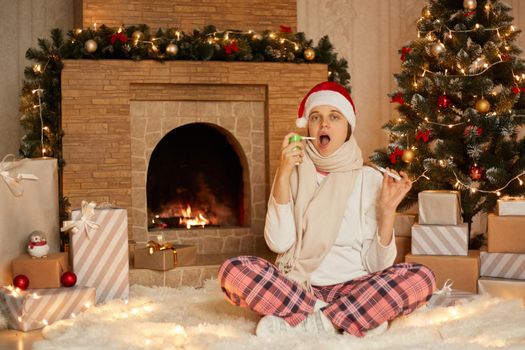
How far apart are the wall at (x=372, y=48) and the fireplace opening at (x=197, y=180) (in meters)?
1.00

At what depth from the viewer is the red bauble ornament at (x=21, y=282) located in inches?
116

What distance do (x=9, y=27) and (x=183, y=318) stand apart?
2625mm

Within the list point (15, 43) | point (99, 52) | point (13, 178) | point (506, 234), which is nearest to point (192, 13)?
point (99, 52)

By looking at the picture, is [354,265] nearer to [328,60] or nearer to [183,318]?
[183,318]

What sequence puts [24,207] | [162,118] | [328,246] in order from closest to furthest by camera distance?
[328,246]
[24,207]
[162,118]

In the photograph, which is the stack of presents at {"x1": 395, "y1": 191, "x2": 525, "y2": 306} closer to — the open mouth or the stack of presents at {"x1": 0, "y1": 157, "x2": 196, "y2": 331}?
the open mouth

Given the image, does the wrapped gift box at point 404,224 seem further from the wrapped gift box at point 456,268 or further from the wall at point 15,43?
the wall at point 15,43

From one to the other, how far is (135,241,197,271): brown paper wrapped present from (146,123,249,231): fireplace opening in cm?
69

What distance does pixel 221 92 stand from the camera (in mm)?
4445

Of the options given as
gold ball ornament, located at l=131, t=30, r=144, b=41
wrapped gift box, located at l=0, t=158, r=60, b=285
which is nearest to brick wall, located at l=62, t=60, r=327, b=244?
gold ball ornament, located at l=131, t=30, r=144, b=41

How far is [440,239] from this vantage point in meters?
3.41

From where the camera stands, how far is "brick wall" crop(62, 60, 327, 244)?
414cm

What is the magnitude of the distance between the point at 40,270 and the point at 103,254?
325mm

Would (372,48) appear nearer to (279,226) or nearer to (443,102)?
(443,102)
